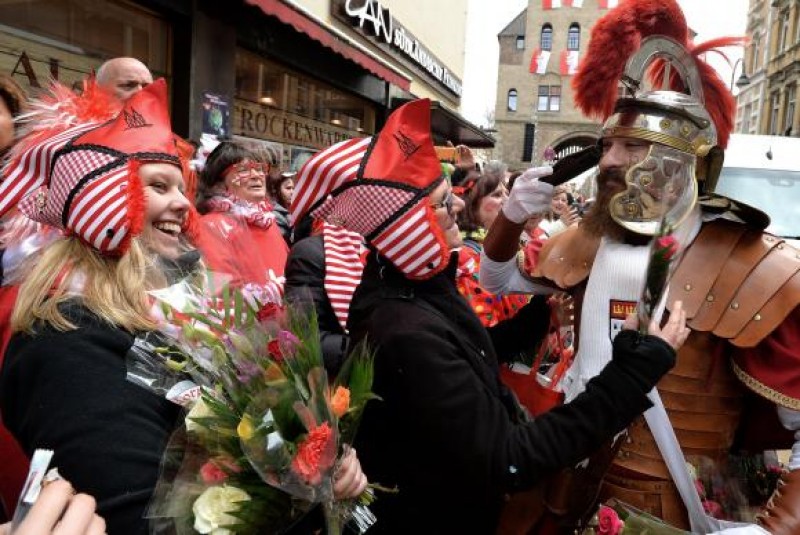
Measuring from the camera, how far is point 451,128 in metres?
16.2

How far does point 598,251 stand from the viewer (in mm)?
1963

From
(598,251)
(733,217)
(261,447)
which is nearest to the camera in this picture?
(261,447)

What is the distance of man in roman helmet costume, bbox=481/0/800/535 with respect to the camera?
5.10 ft

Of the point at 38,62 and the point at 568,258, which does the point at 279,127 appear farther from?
the point at 568,258

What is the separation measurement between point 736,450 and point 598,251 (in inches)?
29.0

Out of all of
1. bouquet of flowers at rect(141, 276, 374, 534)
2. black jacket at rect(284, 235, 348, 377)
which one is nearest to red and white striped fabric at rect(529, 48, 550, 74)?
black jacket at rect(284, 235, 348, 377)

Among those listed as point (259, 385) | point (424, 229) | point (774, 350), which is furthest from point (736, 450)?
point (259, 385)

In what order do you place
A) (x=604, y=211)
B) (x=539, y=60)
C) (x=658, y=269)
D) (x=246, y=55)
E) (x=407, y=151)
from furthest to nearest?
(x=539, y=60) → (x=246, y=55) → (x=604, y=211) → (x=407, y=151) → (x=658, y=269)

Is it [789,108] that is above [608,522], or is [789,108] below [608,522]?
above

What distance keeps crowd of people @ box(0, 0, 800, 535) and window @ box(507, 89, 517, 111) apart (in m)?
42.4

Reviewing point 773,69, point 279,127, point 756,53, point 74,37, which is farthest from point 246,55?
point 756,53

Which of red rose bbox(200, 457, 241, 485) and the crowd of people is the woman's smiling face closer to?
the crowd of people

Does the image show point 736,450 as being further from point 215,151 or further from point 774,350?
point 215,151

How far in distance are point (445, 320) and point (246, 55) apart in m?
6.52
